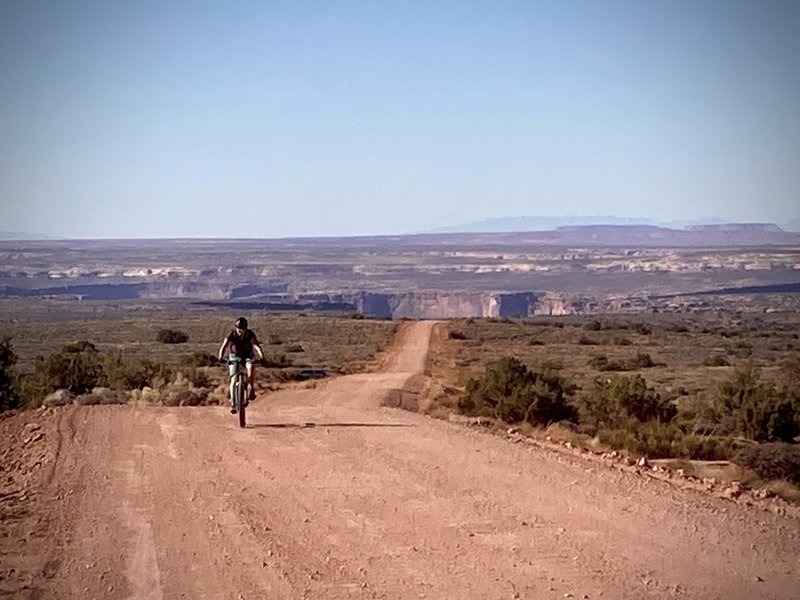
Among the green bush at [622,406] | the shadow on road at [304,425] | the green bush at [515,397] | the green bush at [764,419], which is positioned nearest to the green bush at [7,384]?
the shadow on road at [304,425]

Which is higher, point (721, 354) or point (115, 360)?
point (115, 360)

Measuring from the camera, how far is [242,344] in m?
17.2

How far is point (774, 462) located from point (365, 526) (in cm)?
736

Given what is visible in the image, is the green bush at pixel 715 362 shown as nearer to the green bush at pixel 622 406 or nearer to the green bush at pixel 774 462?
the green bush at pixel 622 406

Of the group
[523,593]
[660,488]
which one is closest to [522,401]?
[660,488]

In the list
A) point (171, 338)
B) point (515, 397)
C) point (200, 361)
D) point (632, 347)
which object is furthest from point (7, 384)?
point (632, 347)

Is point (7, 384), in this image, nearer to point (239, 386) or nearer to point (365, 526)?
point (239, 386)

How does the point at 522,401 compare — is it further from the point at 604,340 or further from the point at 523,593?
the point at 604,340

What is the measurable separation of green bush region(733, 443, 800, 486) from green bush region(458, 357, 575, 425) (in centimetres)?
745

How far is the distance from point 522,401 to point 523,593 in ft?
51.6

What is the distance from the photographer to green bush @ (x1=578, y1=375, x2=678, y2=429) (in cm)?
2380

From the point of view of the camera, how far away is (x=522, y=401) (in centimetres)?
2314

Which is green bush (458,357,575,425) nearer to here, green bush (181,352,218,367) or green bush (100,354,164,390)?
green bush (100,354,164,390)

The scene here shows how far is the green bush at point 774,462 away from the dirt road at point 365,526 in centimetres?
304
